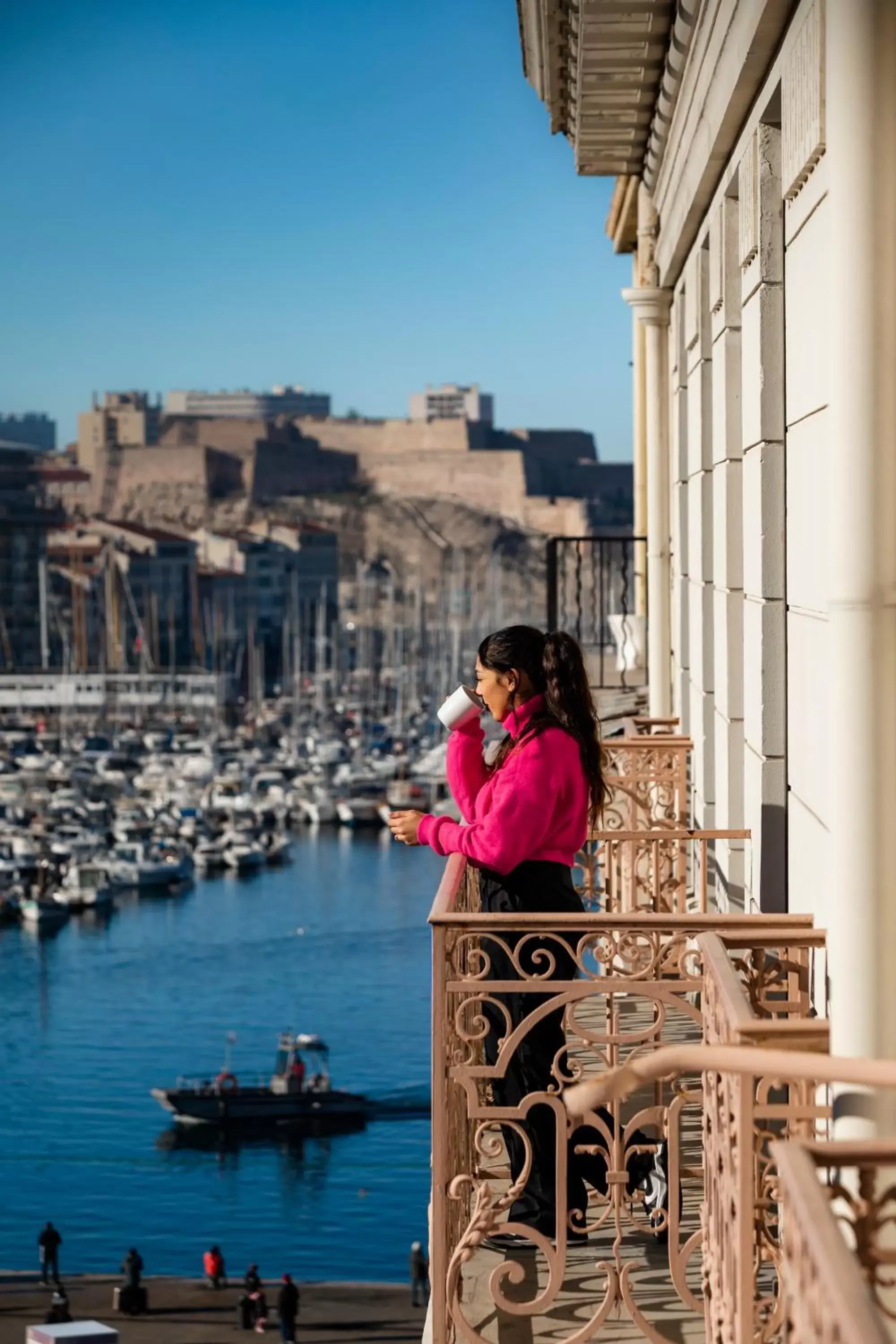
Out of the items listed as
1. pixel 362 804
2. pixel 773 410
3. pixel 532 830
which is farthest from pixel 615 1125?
pixel 362 804

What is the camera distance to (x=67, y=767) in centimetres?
10794

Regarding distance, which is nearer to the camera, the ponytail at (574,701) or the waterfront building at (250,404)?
the ponytail at (574,701)

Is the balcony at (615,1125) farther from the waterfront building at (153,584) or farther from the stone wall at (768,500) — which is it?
the waterfront building at (153,584)

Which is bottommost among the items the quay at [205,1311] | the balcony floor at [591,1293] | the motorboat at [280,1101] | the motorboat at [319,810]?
the quay at [205,1311]

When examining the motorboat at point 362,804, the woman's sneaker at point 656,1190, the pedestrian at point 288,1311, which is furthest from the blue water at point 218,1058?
the woman's sneaker at point 656,1190

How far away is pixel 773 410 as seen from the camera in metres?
6.06

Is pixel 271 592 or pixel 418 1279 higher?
pixel 271 592

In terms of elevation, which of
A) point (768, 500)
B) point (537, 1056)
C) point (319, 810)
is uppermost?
point (768, 500)

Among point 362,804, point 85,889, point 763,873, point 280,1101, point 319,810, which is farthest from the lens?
point 362,804

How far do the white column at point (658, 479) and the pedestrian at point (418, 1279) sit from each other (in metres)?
29.8

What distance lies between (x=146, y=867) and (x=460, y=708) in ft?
273

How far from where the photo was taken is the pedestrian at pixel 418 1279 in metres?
40.4

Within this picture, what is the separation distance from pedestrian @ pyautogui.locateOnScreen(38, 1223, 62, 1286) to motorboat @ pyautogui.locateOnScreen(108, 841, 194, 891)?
42.4 meters

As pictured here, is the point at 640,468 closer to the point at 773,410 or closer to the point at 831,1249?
the point at 773,410
